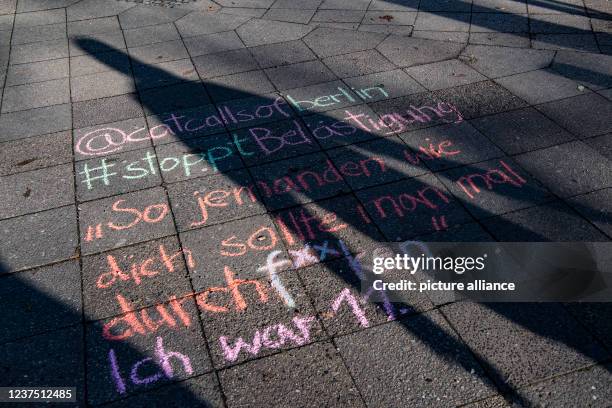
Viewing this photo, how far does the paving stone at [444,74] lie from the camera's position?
5.73 metres

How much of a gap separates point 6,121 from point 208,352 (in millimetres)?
3857

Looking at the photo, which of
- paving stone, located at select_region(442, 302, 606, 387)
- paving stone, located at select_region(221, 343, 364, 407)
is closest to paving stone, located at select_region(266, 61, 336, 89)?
paving stone, located at select_region(442, 302, 606, 387)

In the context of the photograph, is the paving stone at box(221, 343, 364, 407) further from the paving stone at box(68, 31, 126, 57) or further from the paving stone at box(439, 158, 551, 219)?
the paving stone at box(68, 31, 126, 57)

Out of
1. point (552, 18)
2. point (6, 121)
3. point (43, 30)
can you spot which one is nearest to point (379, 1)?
point (552, 18)

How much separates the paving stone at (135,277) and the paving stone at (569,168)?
2983 mm

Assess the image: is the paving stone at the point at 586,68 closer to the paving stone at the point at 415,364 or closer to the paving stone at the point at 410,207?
the paving stone at the point at 410,207

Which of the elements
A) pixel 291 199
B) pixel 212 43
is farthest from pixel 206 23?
pixel 291 199

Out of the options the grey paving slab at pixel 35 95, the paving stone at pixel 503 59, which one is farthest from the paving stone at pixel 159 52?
the paving stone at pixel 503 59

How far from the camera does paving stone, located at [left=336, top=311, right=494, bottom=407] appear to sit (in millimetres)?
2748

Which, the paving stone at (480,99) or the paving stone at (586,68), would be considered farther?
the paving stone at (586,68)

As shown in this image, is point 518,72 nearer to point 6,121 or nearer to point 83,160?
point 83,160

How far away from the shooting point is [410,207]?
3.96 metres

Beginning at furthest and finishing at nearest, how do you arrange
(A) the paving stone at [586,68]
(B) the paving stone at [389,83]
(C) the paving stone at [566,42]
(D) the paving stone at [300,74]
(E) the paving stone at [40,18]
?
(E) the paving stone at [40,18]
(C) the paving stone at [566,42]
(D) the paving stone at [300,74]
(A) the paving stone at [586,68]
(B) the paving stone at [389,83]

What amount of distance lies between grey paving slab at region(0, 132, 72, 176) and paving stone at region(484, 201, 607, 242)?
12.4 ft
